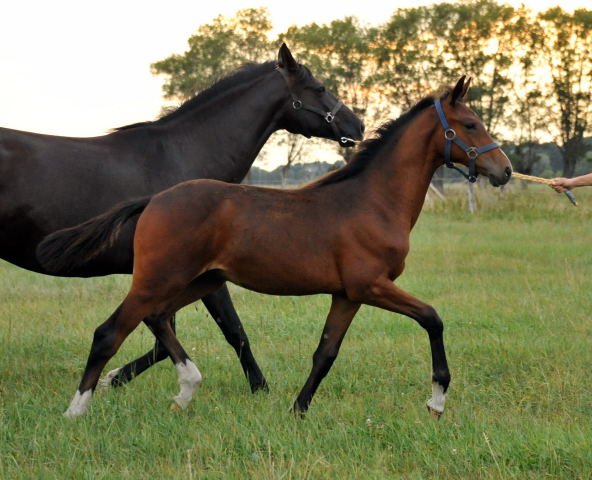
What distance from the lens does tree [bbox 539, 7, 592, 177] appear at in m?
41.3

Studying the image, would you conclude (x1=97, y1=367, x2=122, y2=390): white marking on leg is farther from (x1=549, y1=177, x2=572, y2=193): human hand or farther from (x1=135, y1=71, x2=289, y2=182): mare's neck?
(x1=549, y1=177, x2=572, y2=193): human hand

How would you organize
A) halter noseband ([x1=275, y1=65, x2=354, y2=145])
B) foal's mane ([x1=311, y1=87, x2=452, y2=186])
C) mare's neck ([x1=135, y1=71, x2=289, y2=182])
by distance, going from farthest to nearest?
1. halter noseband ([x1=275, y1=65, x2=354, y2=145])
2. mare's neck ([x1=135, y1=71, x2=289, y2=182])
3. foal's mane ([x1=311, y1=87, x2=452, y2=186])

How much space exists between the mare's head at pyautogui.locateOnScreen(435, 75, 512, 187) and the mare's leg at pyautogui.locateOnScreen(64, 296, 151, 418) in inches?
87.6

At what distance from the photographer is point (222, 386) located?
6.18 m

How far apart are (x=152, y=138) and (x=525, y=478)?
3710 millimetres

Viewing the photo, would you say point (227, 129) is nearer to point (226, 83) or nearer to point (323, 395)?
point (226, 83)

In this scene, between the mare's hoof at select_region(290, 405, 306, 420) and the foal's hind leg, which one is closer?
the mare's hoof at select_region(290, 405, 306, 420)

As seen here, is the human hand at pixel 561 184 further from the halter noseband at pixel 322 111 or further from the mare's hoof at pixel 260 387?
the mare's hoof at pixel 260 387

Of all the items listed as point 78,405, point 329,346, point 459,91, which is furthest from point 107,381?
point 459,91

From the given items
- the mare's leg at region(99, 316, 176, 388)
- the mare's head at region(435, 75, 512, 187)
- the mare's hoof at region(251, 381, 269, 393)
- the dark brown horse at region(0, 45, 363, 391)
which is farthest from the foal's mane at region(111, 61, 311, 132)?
the mare's hoof at region(251, 381, 269, 393)

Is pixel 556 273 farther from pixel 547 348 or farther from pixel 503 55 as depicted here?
pixel 503 55

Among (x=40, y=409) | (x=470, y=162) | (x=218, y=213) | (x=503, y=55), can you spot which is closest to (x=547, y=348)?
(x=470, y=162)

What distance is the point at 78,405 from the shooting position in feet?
16.5

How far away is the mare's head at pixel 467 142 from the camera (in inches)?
209
